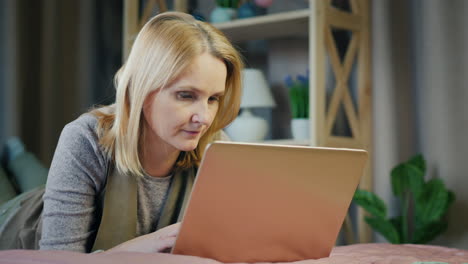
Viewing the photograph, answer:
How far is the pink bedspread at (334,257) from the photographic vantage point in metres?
0.81

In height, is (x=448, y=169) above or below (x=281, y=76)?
below

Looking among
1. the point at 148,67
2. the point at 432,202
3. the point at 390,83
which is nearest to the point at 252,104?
the point at 390,83

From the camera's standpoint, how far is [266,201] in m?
0.98

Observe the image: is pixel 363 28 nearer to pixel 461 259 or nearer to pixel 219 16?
pixel 219 16

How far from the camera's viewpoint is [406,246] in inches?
51.4

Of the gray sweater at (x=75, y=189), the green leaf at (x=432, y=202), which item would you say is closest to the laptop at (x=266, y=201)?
the gray sweater at (x=75, y=189)

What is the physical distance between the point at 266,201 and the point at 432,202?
51.6 inches

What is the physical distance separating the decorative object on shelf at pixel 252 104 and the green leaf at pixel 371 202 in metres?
0.54

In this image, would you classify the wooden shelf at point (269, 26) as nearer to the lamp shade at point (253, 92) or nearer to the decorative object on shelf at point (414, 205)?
the lamp shade at point (253, 92)

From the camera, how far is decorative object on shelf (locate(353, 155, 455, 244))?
2104mm

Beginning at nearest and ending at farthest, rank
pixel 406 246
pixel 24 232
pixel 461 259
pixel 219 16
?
1. pixel 461 259
2. pixel 406 246
3. pixel 24 232
4. pixel 219 16

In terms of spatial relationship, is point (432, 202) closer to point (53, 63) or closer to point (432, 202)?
point (432, 202)

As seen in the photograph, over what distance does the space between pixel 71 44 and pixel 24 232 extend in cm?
186

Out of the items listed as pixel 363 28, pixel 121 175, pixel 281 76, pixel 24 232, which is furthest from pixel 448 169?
pixel 24 232
